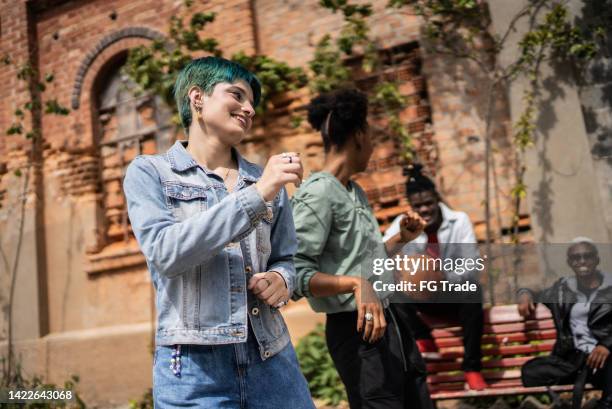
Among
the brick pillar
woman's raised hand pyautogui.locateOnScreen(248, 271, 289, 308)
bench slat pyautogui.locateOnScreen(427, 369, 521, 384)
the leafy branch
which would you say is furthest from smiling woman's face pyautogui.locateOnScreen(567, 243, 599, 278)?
the brick pillar

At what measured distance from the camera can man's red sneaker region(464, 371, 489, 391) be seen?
3889 mm

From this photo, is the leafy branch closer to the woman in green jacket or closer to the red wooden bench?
the red wooden bench

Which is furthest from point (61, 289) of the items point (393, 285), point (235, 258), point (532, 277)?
point (235, 258)

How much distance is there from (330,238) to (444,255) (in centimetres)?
108

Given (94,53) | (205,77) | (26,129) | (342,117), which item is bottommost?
(205,77)

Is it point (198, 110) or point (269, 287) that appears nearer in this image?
point (269, 287)

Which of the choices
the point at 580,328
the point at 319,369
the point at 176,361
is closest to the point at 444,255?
the point at 580,328

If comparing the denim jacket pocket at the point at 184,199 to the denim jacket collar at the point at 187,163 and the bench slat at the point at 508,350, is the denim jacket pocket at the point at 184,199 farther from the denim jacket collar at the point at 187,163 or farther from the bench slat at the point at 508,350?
the bench slat at the point at 508,350

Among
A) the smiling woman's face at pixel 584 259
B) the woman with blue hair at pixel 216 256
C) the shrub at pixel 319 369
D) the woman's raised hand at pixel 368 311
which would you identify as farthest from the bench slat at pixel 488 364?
the woman with blue hair at pixel 216 256

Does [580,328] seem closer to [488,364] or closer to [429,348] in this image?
[488,364]

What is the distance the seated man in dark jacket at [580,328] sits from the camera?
139 inches

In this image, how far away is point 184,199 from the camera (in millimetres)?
1751

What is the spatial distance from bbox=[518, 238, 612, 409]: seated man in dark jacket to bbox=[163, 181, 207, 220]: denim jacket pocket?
9.01 ft

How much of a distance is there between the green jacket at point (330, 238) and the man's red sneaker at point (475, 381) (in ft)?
5.54
